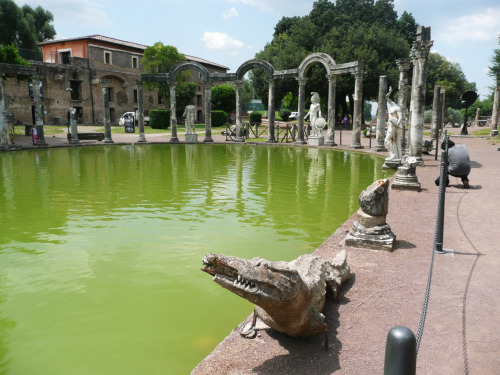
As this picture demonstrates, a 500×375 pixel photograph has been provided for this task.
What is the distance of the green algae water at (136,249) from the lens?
3.86 metres

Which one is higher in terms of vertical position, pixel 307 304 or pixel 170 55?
pixel 170 55

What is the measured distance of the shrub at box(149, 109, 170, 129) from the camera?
1564 inches

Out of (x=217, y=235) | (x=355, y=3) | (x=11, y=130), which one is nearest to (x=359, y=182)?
(x=217, y=235)

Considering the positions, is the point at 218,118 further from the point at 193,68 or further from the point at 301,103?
the point at 301,103

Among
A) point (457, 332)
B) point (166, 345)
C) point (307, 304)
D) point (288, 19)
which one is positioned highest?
point (288, 19)

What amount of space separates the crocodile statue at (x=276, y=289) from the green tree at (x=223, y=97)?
149 ft

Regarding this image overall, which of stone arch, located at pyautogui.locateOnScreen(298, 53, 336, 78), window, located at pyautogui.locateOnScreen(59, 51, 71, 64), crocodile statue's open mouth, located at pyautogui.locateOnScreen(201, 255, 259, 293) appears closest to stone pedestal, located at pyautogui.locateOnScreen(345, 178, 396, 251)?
crocodile statue's open mouth, located at pyautogui.locateOnScreen(201, 255, 259, 293)

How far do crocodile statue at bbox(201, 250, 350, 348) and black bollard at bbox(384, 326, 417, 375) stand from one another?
1.30m

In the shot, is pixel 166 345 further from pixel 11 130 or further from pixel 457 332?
pixel 11 130

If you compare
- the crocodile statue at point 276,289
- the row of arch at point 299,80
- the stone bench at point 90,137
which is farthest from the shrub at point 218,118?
the crocodile statue at point 276,289

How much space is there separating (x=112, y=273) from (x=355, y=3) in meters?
45.1

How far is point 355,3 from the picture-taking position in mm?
43562

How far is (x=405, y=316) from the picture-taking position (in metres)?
3.86

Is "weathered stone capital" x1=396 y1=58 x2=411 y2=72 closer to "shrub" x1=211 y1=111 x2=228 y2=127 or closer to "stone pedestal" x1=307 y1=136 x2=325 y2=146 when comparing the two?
"stone pedestal" x1=307 y1=136 x2=325 y2=146
